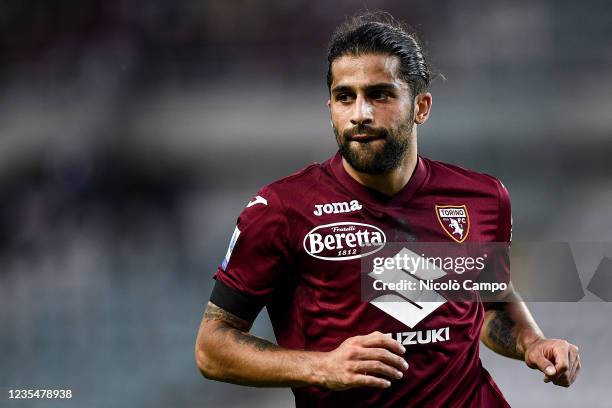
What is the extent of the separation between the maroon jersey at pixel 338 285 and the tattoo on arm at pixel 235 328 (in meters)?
0.02

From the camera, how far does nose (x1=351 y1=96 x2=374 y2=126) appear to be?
2.18 m

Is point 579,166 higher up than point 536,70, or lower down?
lower down

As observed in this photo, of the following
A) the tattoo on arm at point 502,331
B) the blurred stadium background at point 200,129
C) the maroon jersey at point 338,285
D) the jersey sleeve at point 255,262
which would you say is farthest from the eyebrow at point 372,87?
the blurred stadium background at point 200,129

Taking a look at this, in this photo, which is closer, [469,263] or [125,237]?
[469,263]

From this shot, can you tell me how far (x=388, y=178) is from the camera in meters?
2.34

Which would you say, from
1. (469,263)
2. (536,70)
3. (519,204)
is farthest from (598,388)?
(469,263)

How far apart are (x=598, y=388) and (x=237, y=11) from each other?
119 inches

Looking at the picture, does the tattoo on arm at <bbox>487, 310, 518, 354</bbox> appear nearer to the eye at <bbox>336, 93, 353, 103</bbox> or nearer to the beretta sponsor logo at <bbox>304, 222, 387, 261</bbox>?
the beretta sponsor logo at <bbox>304, 222, 387, 261</bbox>

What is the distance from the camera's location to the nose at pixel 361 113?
7.14 feet

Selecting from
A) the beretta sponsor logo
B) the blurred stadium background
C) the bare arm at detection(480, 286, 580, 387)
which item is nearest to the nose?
the beretta sponsor logo

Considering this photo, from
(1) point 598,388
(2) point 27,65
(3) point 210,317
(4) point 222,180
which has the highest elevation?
(2) point 27,65

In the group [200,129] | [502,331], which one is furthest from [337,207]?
[200,129]

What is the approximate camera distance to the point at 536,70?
5.14 m

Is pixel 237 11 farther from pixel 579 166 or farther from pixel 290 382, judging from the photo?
pixel 290 382
